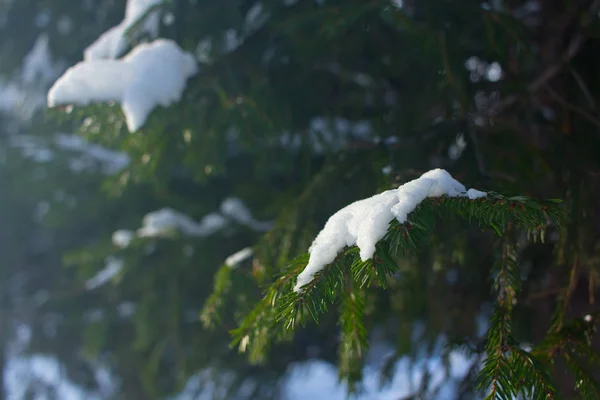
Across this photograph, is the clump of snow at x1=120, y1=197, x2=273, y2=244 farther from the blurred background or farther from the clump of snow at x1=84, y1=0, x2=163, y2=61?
the clump of snow at x1=84, y1=0, x2=163, y2=61

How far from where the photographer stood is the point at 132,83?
194 centimetres

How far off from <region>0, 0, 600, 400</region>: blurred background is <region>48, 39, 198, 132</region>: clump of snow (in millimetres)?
73

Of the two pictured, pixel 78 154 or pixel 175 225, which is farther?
pixel 78 154

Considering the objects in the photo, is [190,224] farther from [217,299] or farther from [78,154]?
[78,154]

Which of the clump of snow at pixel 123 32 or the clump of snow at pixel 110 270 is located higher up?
the clump of snow at pixel 123 32

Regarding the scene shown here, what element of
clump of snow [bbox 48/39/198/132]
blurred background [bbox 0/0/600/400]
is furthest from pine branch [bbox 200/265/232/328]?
clump of snow [bbox 48/39/198/132]

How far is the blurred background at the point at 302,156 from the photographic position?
211cm

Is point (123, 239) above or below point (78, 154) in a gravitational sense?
above

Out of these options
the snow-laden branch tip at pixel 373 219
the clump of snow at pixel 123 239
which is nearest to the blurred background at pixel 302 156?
the clump of snow at pixel 123 239

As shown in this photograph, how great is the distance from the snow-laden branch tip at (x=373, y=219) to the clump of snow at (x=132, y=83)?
0.97 meters

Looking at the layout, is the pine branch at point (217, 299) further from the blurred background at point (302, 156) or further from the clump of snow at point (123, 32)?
the clump of snow at point (123, 32)

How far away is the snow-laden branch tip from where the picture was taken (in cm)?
119

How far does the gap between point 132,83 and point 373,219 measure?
116 centimetres

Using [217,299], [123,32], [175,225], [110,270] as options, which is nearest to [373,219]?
[217,299]
